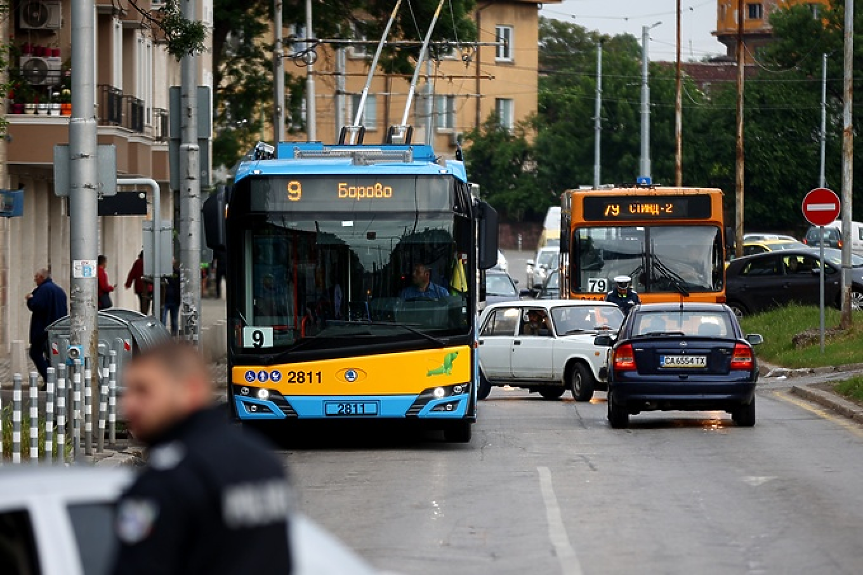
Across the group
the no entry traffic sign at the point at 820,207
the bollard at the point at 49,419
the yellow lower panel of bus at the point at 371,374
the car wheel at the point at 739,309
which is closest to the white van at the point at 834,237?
the car wheel at the point at 739,309

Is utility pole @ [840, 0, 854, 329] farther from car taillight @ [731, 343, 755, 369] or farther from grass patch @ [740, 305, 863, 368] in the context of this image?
car taillight @ [731, 343, 755, 369]

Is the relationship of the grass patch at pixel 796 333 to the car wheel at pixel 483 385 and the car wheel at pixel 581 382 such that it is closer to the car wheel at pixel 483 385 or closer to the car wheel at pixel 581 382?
the car wheel at pixel 581 382

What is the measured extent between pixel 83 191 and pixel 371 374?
10.9 feet

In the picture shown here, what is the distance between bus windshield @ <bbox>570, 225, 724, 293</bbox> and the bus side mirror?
46.3 ft

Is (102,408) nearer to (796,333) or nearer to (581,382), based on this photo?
(581,382)

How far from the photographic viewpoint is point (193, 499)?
426 cm

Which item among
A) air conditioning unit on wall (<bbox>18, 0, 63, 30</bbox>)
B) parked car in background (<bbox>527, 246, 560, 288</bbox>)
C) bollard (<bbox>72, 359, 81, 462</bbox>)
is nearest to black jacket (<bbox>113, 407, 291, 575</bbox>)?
bollard (<bbox>72, 359, 81, 462</bbox>)

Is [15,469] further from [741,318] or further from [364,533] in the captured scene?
[741,318]

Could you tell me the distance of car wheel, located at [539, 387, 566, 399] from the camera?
26.7 metres

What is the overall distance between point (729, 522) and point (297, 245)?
6.53m

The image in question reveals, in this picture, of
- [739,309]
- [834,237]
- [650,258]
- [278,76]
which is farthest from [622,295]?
[834,237]

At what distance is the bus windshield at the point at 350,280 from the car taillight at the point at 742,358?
355 cm

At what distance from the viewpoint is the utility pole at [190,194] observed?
2436 cm

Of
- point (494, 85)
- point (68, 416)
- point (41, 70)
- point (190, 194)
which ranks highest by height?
point (494, 85)
